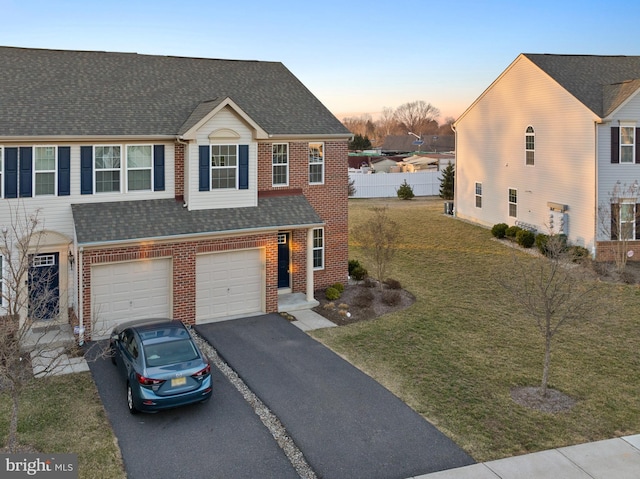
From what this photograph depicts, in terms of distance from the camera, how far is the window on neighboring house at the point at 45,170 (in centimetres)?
1717

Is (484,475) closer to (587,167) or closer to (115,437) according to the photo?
(115,437)

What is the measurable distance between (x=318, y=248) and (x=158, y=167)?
22.9 ft

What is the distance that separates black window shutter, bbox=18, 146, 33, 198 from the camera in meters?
16.9

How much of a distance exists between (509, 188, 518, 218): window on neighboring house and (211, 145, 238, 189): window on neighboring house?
2061 centimetres

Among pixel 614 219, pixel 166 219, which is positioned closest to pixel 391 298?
pixel 166 219

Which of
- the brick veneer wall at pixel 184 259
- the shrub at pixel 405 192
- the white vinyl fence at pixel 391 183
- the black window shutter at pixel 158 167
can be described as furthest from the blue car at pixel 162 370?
the white vinyl fence at pixel 391 183

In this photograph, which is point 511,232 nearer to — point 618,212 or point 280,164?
point 618,212

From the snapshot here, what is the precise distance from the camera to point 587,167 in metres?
27.3

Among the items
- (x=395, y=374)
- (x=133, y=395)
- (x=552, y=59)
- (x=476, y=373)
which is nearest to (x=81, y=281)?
(x=133, y=395)

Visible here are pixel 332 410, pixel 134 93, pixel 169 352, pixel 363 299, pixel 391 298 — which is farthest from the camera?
pixel 363 299

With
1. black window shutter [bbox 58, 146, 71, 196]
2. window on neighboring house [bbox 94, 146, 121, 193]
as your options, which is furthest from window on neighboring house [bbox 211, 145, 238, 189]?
black window shutter [bbox 58, 146, 71, 196]

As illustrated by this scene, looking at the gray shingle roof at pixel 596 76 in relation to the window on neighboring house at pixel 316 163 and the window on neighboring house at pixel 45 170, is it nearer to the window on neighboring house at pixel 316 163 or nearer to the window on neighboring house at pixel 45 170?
the window on neighboring house at pixel 316 163

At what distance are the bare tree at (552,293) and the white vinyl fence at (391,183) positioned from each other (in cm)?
3056

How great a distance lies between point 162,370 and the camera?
12.0 m
